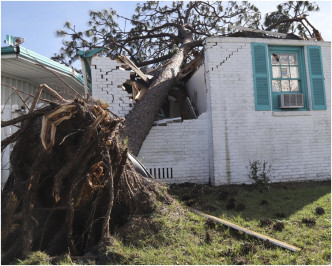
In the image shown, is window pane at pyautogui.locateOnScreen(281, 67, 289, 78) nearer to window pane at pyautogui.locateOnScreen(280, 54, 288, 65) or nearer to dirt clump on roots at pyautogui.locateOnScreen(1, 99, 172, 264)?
window pane at pyautogui.locateOnScreen(280, 54, 288, 65)

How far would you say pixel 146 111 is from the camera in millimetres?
7492

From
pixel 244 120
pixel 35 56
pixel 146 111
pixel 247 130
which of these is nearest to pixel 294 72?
pixel 244 120

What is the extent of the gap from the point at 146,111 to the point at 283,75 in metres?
3.61

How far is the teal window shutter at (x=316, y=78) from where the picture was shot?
8.07 m

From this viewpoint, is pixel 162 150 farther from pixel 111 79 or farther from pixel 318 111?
pixel 318 111

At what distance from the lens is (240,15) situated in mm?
12672

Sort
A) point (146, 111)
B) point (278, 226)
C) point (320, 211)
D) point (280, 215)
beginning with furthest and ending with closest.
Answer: point (146, 111), point (320, 211), point (280, 215), point (278, 226)

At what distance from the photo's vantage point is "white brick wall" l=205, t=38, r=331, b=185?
24.7 ft

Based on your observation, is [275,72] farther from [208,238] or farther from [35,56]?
[35,56]

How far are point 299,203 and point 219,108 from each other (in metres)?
2.86

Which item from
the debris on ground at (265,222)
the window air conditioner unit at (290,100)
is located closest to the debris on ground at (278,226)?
the debris on ground at (265,222)

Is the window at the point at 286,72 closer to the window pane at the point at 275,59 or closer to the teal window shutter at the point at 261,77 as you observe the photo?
the window pane at the point at 275,59

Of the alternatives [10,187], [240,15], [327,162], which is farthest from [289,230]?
[240,15]

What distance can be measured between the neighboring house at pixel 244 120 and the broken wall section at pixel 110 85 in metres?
0.02
